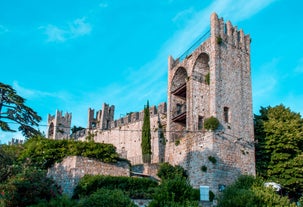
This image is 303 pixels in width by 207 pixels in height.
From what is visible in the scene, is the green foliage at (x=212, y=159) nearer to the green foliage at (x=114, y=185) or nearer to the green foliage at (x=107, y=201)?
the green foliage at (x=114, y=185)

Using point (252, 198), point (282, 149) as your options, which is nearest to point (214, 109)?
point (282, 149)

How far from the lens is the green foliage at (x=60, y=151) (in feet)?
74.0

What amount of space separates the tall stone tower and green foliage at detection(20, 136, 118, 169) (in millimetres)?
5949

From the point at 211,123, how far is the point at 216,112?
104 cm

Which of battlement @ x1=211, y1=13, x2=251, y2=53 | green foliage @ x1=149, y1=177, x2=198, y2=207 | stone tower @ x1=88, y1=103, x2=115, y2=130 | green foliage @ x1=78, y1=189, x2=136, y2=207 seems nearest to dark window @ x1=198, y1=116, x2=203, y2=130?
battlement @ x1=211, y1=13, x2=251, y2=53

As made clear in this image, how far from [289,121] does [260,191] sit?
12.9 metres

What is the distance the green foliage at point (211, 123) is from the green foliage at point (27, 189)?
11.1 metres

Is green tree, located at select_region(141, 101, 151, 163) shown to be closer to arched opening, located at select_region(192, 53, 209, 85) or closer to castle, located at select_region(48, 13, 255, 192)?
castle, located at select_region(48, 13, 255, 192)

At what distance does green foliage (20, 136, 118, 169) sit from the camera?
2256cm

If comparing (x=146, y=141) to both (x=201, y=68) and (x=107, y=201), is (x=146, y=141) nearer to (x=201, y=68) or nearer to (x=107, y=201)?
(x=201, y=68)

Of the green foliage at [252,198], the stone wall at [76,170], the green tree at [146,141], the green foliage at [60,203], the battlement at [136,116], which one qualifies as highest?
the battlement at [136,116]

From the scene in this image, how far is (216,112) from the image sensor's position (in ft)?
85.4

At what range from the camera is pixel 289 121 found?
28.8m

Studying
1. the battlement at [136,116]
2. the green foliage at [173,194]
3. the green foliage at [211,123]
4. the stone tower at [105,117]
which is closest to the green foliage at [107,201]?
the green foliage at [173,194]
